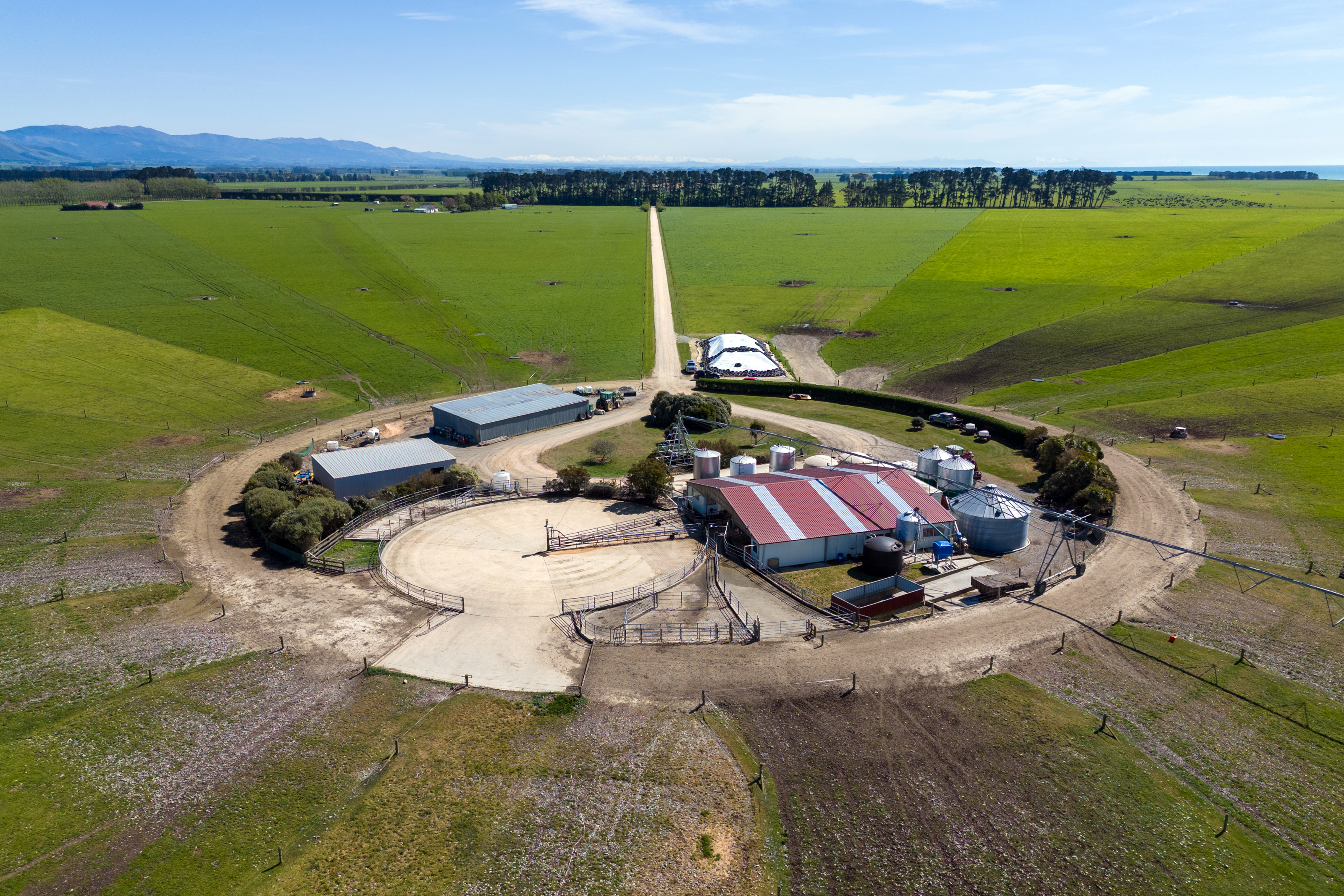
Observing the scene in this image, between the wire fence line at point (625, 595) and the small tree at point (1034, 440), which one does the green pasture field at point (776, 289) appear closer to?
the small tree at point (1034, 440)

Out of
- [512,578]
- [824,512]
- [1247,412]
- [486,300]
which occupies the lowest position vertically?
[512,578]

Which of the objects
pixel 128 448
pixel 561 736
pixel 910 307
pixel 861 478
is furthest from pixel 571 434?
pixel 910 307

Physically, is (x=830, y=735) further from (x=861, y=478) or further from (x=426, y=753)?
(x=861, y=478)

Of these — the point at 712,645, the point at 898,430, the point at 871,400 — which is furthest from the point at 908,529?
the point at 871,400

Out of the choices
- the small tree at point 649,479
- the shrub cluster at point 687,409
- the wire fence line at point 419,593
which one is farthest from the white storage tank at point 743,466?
the wire fence line at point 419,593

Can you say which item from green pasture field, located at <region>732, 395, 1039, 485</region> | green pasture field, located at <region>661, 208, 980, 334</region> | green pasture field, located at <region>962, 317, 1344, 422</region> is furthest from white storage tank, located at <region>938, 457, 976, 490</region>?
green pasture field, located at <region>661, 208, 980, 334</region>

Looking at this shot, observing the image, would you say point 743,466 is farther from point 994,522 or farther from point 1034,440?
point 1034,440

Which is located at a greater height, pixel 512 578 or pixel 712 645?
pixel 512 578
